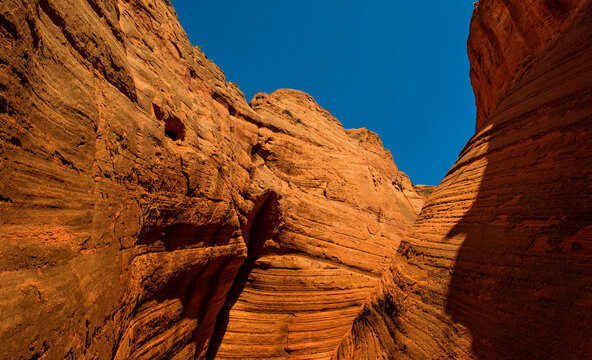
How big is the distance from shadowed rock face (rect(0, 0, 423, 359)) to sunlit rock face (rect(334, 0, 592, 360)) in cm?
333

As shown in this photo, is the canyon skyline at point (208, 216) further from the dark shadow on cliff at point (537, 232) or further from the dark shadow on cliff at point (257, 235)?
the dark shadow on cliff at point (257, 235)

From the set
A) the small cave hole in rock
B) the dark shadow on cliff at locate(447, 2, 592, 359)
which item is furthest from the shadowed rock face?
the dark shadow on cliff at locate(447, 2, 592, 359)

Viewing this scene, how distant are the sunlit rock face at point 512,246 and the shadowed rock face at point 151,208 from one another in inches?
131

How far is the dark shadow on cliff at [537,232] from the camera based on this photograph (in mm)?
2449

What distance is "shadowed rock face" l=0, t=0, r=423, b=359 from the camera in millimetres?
2131

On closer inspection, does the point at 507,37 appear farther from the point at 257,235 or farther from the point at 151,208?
the point at 151,208

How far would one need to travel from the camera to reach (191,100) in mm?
6027

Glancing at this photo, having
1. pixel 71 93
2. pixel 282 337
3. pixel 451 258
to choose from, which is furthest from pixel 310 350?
pixel 71 93

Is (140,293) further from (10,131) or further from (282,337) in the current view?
(282,337)

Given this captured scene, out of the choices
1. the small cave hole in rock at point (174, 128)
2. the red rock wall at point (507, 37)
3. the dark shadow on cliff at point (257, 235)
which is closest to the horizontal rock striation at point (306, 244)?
the dark shadow on cliff at point (257, 235)

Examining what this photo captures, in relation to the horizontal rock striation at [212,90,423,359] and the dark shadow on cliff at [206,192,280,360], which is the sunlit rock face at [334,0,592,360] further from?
the dark shadow on cliff at [206,192,280,360]

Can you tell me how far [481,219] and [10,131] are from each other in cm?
536

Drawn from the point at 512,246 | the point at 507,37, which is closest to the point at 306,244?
the point at 512,246

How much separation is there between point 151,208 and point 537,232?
17.0 feet
